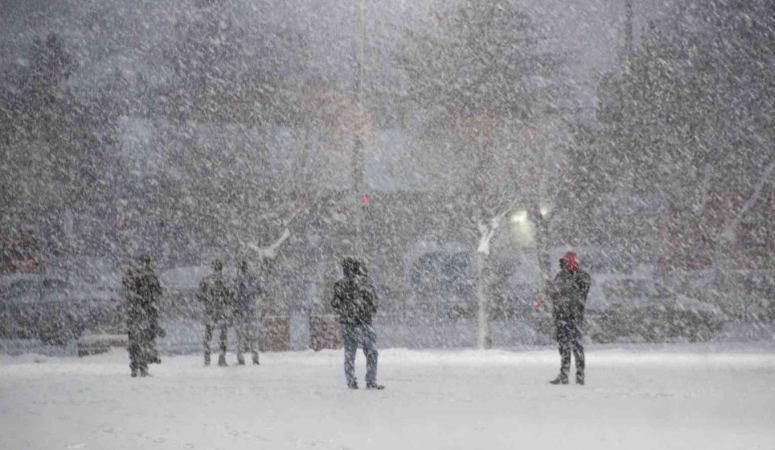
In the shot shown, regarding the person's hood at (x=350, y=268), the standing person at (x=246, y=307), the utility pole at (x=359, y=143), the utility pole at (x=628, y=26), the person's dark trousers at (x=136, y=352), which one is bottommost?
the person's dark trousers at (x=136, y=352)

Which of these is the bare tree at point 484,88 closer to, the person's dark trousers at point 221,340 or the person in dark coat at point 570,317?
the person's dark trousers at point 221,340

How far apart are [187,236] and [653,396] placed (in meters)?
22.5

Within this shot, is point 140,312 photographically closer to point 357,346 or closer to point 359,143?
point 357,346

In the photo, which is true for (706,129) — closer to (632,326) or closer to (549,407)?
(632,326)

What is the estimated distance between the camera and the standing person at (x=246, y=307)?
56.7 feet

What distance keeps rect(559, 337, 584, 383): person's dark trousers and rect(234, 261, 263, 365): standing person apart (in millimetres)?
5655

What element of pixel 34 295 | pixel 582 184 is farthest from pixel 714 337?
pixel 34 295

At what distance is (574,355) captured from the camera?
13.6 metres

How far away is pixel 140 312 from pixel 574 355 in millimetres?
6322

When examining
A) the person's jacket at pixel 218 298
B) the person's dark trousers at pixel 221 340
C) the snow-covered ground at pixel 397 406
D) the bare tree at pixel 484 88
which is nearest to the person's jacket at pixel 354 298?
the snow-covered ground at pixel 397 406

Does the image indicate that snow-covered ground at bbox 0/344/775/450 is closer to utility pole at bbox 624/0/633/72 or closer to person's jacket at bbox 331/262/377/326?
person's jacket at bbox 331/262/377/326

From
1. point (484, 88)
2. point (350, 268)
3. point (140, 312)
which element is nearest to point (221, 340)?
point (140, 312)

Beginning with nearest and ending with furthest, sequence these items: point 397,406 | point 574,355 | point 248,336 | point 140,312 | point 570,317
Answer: point 397,406
point 574,355
point 570,317
point 140,312
point 248,336

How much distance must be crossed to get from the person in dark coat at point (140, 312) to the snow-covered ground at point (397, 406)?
1.29 feet
